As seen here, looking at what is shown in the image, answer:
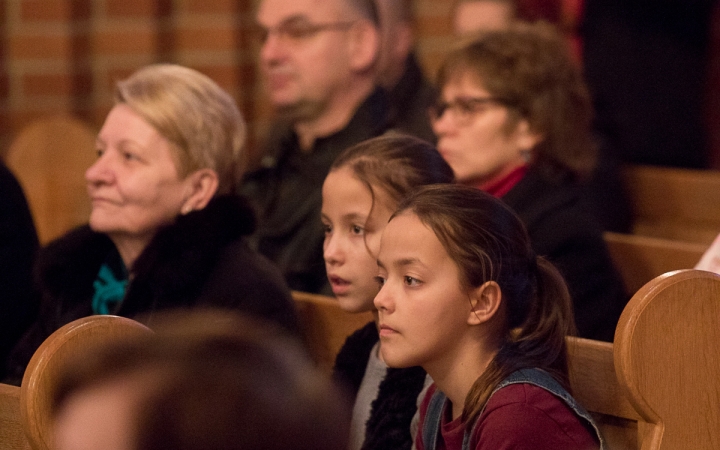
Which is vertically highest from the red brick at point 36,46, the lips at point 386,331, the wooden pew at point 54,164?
the lips at point 386,331

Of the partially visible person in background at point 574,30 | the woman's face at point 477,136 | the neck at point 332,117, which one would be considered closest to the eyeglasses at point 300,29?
the neck at point 332,117

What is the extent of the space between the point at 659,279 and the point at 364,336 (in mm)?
636

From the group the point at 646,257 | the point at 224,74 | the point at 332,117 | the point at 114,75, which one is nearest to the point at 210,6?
the point at 224,74

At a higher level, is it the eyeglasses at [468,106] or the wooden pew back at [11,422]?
the eyeglasses at [468,106]

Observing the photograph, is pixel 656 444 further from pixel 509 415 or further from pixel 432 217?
pixel 432 217

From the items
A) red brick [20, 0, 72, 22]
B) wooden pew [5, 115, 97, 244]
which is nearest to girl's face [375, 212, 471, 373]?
wooden pew [5, 115, 97, 244]

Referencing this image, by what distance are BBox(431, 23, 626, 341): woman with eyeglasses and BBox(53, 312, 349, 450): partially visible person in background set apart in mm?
1664

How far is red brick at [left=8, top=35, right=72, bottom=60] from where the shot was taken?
4.09 m

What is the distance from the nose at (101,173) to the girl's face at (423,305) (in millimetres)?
948

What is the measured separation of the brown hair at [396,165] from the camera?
1.84 metres

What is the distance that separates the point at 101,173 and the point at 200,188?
0.69 feet

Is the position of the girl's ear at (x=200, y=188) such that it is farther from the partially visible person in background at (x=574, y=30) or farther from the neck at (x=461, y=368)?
the partially visible person in background at (x=574, y=30)

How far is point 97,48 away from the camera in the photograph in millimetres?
4211

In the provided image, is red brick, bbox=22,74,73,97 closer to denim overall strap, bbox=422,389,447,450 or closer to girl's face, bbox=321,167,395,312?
girl's face, bbox=321,167,395,312
